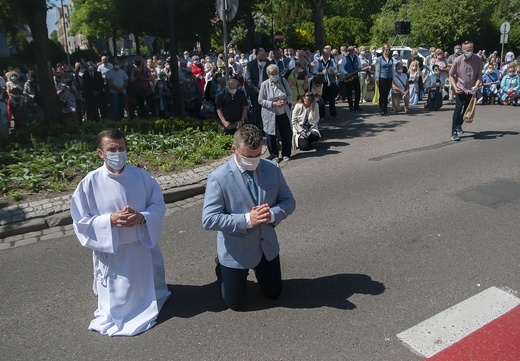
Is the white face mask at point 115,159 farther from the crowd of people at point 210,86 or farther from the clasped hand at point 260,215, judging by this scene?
the crowd of people at point 210,86

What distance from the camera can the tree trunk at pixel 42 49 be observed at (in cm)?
1172

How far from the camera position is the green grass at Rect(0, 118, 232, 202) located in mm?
7859

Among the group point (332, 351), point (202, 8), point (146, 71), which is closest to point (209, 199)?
point (332, 351)

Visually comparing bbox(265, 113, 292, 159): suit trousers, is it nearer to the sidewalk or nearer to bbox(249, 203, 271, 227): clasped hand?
the sidewalk

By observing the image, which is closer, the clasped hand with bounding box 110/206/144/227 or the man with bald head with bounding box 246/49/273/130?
the clasped hand with bounding box 110/206/144/227

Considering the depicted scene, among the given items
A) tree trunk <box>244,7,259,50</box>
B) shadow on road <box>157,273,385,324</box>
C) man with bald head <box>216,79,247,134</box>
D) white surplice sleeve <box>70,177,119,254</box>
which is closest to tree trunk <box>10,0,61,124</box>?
man with bald head <box>216,79,247,134</box>

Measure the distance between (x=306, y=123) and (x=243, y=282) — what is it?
6.62m

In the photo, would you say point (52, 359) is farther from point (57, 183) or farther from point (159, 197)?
point (57, 183)

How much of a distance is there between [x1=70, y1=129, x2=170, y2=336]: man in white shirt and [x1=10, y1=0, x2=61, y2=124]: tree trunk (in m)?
8.71

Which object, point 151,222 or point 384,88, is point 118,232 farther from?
point 384,88

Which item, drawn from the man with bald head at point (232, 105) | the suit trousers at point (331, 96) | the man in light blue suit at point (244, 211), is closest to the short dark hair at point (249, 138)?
the man in light blue suit at point (244, 211)

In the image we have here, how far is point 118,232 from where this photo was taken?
13.7 feet

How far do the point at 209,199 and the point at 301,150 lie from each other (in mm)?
6666

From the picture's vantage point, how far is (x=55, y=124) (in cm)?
1121
